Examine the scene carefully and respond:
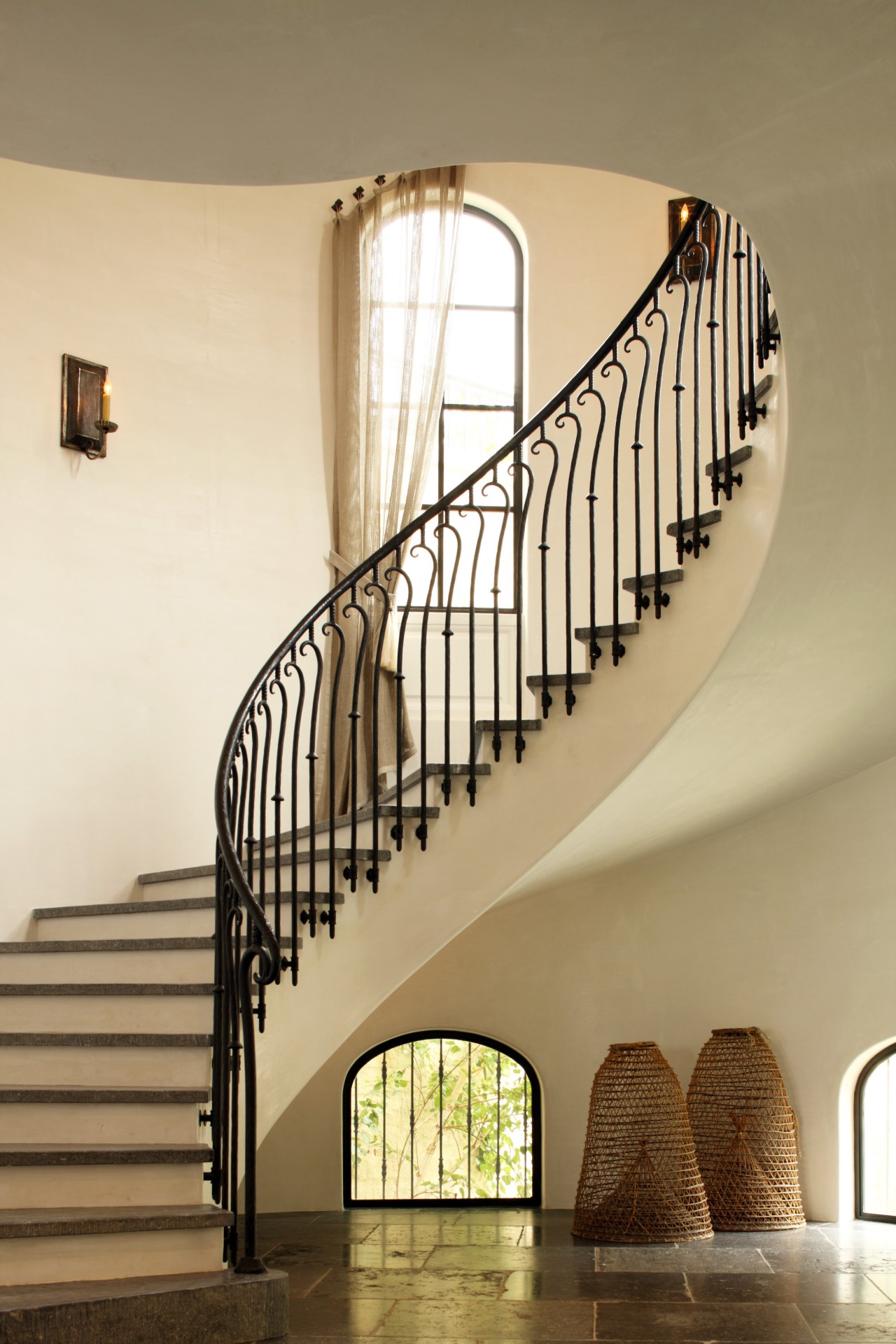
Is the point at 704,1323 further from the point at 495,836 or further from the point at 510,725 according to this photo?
the point at 510,725

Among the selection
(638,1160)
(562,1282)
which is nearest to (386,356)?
(638,1160)

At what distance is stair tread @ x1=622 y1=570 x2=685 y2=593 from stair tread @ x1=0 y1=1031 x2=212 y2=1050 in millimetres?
2073

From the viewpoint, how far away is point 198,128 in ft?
6.52

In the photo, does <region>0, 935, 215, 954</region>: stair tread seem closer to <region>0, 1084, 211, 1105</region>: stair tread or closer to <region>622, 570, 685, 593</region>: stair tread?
<region>0, 1084, 211, 1105</region>: stair tread

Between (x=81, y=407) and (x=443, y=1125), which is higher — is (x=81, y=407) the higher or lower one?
the higher one

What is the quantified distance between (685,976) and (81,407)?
3.93 meters

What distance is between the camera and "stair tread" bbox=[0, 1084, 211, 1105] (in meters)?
3.64

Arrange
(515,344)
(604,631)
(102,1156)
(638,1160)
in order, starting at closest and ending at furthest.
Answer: (102,1156) < (604,631) < (638,1160) < (515,344)

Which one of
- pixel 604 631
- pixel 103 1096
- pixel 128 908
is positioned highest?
pixel 604 631

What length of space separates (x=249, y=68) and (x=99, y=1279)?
2.92 m

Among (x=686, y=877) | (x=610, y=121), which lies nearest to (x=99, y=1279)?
(x=610, y=121)

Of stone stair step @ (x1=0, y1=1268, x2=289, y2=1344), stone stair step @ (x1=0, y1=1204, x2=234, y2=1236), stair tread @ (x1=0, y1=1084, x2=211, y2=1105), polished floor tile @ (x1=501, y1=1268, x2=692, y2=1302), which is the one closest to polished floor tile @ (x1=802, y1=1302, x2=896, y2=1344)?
polished floor tile @ (x1=501, y1=1268, x2=692, y2=1302)

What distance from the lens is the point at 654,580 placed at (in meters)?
4.23

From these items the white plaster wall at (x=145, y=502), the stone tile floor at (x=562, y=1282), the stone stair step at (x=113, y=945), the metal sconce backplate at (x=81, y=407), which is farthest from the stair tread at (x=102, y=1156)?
the metal sconce backplate at (x=81, y=407)
